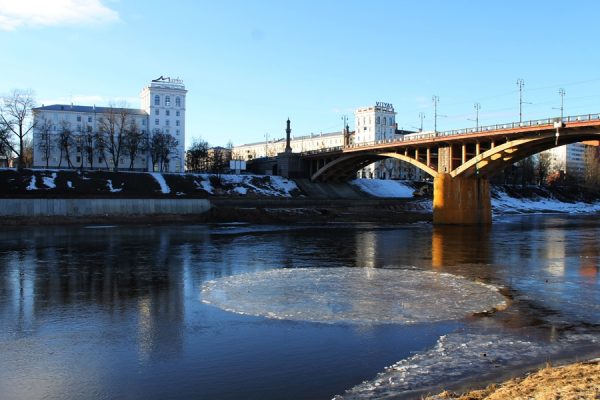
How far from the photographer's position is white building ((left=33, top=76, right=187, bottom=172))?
11044cm

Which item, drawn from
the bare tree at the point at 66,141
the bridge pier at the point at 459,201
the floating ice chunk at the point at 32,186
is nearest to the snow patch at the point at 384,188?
the bridge pier at the point at 459,201

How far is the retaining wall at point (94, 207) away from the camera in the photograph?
54.8 metres

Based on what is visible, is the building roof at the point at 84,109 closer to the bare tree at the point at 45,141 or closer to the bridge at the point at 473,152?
the bare tree at the point at 45,141

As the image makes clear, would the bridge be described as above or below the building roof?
below

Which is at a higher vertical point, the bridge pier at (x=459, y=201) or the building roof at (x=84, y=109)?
the building roof at (x=84, y=109)

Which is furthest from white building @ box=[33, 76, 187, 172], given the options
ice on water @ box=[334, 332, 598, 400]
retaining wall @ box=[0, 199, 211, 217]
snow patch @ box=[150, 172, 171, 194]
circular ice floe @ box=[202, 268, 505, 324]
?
ice on water @ box=[334, 332, 598, 400]

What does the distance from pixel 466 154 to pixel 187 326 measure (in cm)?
5562

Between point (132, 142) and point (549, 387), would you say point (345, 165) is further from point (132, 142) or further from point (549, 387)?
point (549, 387)

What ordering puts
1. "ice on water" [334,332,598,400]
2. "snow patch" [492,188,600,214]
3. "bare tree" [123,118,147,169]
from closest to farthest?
1. "ice on water" [334,332,598,400]
2. "snow patch" [492,188,600,214]
3. "bare tree" [123,118,147,169]

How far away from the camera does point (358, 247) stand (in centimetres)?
3469

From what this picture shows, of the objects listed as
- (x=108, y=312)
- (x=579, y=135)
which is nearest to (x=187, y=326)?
(x=108, y=312)

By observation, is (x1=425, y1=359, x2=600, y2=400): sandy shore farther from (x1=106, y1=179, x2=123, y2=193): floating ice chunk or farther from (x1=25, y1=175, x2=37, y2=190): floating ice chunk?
(x1=106, y1=179, x2=123, y2=193): floating ice chunk

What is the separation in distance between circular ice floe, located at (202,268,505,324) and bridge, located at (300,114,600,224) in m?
36.2

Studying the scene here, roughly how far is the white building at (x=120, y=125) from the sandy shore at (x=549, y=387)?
101641 millimetres
